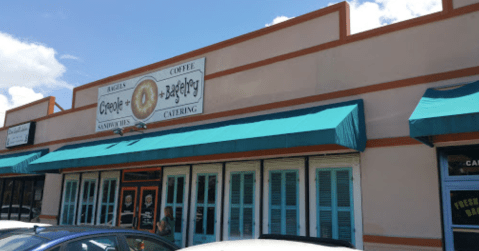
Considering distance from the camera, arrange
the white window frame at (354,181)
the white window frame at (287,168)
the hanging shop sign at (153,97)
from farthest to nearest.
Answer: the hanging shop sign at (153,97) → the white window frame at (287,168) → the white window frame at (354,181)

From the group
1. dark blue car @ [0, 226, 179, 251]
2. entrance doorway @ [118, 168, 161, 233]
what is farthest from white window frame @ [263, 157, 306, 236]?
dark blue car @ [0, 226, 179, 251]

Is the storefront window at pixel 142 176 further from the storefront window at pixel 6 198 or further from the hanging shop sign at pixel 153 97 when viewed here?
the storefront window at pixel 6 198

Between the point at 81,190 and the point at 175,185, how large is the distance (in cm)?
476

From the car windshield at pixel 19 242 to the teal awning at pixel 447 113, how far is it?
5523mm

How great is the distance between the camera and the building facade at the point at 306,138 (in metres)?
6.97

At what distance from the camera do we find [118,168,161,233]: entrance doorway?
11480 mm

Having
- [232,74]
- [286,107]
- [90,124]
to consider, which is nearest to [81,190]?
[90,124]

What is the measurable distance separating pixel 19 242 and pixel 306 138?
15.9 feet

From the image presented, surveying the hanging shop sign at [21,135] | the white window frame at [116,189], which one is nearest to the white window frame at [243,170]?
the white window frame at [116,189]

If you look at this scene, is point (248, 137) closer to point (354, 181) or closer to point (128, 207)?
point (354, 181)

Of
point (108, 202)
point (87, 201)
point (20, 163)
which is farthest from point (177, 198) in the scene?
point (20, 163)

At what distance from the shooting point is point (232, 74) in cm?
1062

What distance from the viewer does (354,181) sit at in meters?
7.91

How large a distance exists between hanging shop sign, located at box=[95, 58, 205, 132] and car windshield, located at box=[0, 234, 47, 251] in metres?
6.74
